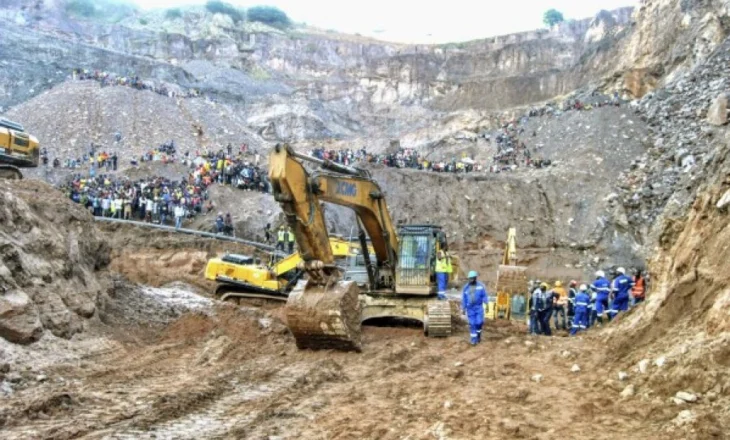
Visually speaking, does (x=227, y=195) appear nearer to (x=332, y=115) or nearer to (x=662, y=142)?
(x=662, y=142)

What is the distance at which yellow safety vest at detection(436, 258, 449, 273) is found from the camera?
1330cm

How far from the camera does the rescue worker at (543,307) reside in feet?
41.0

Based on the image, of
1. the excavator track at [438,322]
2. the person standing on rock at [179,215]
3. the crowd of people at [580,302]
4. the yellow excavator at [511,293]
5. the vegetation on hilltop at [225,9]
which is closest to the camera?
the crowd of people at [580,302]

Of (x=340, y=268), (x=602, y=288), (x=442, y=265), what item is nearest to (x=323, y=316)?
(x=340, y=268)

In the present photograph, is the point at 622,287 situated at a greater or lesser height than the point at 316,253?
lesser

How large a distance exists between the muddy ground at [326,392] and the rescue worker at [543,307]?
5.89 feet

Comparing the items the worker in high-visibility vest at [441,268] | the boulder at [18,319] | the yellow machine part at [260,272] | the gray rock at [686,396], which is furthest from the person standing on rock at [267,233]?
the gray rock at [686,396]

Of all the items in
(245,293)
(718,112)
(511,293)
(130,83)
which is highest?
(130,83)

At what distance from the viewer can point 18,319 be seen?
8.86m

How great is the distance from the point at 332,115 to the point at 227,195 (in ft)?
120

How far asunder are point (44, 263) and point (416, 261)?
6.20 meters

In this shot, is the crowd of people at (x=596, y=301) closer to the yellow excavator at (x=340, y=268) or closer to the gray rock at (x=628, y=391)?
the yellow excavator at (x=340, y=268)

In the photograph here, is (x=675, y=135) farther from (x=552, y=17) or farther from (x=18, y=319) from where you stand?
(x=552, y=17)

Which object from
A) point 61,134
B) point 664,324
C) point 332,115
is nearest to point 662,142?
point 664,324
